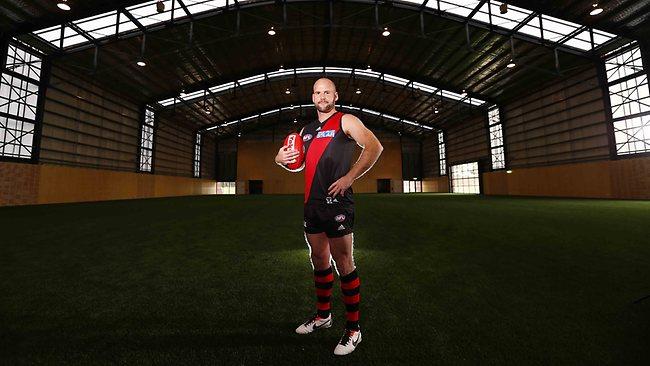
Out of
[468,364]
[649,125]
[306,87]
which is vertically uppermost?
[306,87]

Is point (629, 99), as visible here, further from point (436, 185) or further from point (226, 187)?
point (226, 187)

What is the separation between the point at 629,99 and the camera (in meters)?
14.0

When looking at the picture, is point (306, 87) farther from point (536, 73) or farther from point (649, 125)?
point (649, 125)

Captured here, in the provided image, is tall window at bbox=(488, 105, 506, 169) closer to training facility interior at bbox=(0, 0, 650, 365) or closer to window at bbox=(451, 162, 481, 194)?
training facility interior at bbox=(0, 0, 650, 365)

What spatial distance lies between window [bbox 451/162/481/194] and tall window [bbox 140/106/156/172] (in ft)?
102

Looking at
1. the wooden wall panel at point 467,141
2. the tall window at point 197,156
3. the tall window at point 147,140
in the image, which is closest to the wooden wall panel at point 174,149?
the tall window at point 147,140

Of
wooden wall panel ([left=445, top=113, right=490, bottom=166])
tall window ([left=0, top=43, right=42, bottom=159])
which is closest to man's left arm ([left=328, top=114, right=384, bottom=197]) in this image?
tall window ([left=0, top=43, right=42, bottom=159])

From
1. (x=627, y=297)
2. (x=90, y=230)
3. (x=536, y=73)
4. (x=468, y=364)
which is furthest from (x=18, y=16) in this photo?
(x=536, y=73)

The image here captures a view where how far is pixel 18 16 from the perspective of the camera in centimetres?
1151

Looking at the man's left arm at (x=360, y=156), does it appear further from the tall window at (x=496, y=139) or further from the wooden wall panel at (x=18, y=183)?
the tall window at (x=496, y=139)

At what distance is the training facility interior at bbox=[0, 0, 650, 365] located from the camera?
190 cm

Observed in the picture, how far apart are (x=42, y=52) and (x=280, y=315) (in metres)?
20.8

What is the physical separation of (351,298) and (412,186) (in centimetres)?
3754

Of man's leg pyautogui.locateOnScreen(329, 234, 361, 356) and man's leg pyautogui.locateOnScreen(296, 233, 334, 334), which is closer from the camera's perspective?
man's leg pyautogui.locateOnScreen(329, 234, 361, 356)
